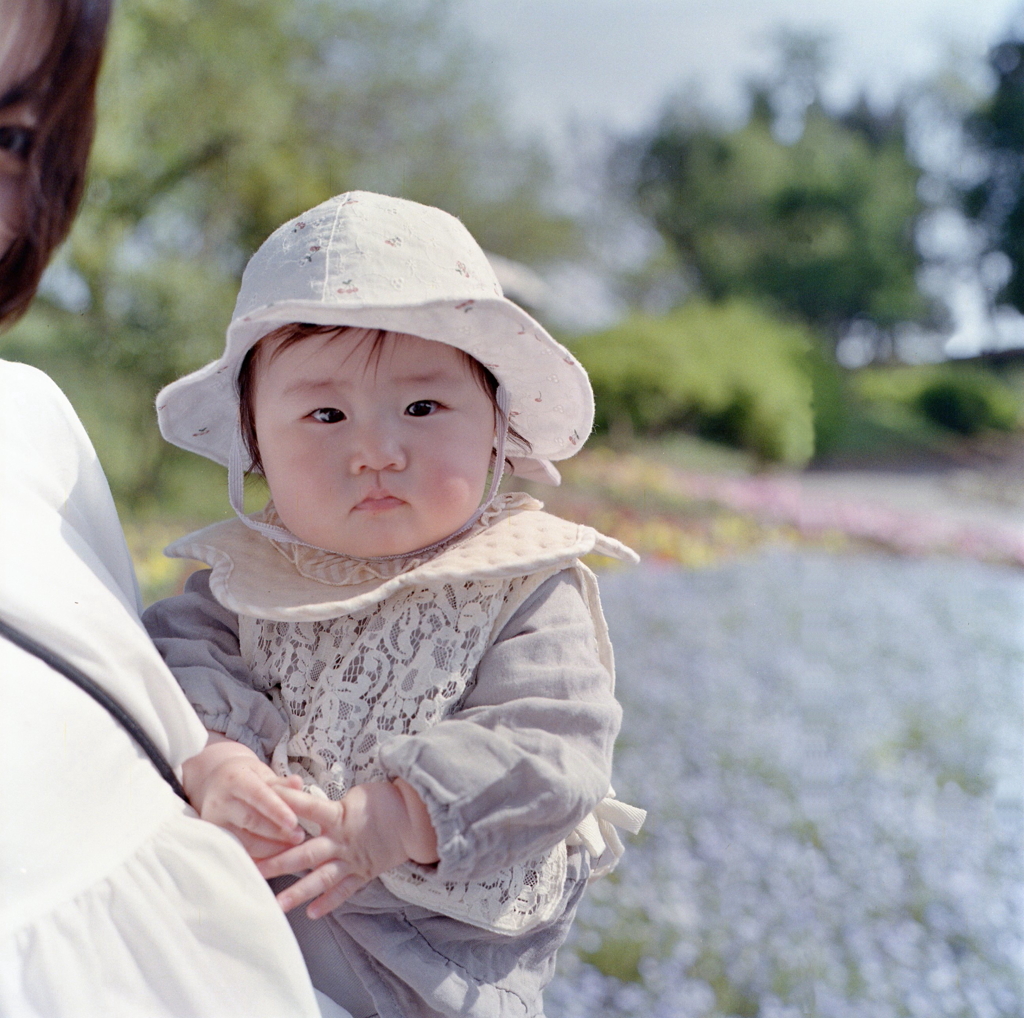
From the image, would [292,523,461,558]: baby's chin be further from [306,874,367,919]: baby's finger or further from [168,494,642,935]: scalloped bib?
[306,874,367,919]: baby's finger

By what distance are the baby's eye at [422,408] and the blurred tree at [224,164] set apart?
5.60m

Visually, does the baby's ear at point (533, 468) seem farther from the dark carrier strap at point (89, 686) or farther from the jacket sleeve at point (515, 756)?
the dark carrier strap at point (89, 686)

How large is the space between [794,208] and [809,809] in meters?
6.58

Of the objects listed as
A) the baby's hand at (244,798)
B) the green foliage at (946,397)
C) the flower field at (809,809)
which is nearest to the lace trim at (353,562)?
the baby's hand at (244,798)

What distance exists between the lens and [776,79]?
7.95 meters

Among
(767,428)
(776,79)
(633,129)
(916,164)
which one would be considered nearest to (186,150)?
(633,129)

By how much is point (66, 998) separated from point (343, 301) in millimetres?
580

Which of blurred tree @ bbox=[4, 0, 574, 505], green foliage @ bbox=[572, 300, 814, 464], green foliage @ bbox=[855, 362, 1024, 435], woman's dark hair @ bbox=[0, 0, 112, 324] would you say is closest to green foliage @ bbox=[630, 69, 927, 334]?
green foliage @ bbox=[572, 300, 814, 464]

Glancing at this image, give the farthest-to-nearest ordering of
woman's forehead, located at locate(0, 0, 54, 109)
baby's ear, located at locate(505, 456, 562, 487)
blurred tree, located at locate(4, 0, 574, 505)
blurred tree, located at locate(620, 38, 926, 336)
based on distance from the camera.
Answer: blurred tree, located at locate(620, 38, 926, 336)
blurred tree, located at locate(4, 0, 574, 505)
baby's ear, located at locate(505, 456, 562, 487)
woman's forehead, located at locate(0, 0, 54, 109)

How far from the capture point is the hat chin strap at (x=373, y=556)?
103 centimetres

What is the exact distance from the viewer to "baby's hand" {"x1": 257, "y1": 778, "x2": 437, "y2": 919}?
0.84 metres

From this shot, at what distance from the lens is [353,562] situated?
1026 mm

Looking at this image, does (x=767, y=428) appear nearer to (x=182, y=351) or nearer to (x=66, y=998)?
(x=182, y=351)

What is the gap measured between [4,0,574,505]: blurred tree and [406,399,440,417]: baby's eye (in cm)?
560
